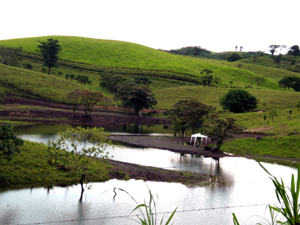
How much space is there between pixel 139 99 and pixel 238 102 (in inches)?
1139

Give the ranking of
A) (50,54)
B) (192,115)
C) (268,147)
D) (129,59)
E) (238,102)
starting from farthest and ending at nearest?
1. (129,59)
2. (50,54)
3. (238,102)
4. (192,115)
5. (268,147)

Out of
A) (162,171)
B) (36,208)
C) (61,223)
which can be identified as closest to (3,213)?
(36,208)

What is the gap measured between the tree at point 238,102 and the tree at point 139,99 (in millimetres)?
22198

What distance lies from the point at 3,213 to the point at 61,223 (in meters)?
3.88

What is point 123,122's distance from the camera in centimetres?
8081

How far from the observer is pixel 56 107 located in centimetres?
8081

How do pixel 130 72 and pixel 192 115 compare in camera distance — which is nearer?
pixel 192 115

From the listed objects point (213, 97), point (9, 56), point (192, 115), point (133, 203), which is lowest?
point (133, 203)

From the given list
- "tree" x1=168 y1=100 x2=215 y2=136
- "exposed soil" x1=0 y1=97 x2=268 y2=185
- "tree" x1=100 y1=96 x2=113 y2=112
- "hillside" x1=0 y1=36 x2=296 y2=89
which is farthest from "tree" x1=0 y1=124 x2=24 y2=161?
"hillside" x1=0 y1=36 x2=296 y2=89

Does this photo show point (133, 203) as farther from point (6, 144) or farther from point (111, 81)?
point (111, 81)

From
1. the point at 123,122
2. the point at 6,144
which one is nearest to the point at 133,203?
the point at 6,144

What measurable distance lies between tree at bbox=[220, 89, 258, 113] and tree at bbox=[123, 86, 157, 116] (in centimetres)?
2220

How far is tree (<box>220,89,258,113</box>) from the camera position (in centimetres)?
8600

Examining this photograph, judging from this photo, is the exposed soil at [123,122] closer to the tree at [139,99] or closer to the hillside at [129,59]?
the tree at [139,99]
